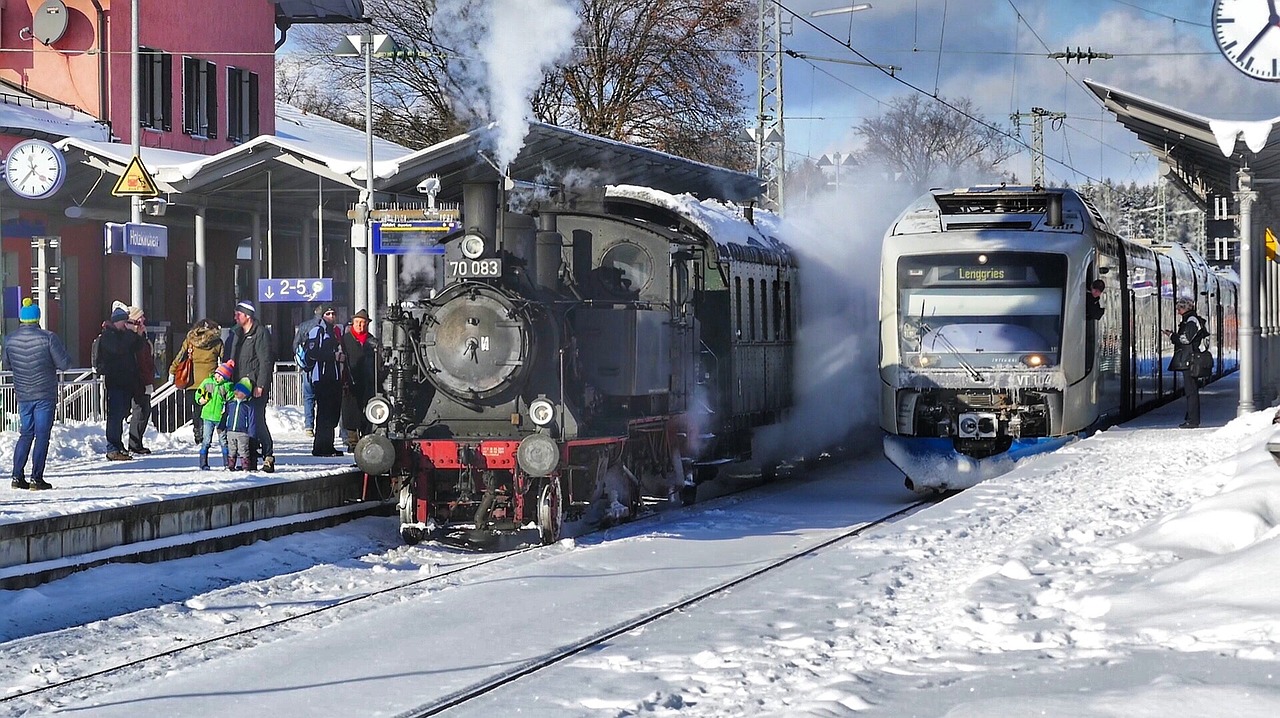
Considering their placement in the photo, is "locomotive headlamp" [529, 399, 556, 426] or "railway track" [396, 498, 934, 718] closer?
"railway track" [396, 498, 934, 718]

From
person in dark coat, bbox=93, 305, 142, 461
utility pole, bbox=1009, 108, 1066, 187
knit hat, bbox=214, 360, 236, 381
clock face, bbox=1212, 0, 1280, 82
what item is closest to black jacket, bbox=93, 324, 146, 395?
person in dark coat, bbox=93, 305, 142, 461

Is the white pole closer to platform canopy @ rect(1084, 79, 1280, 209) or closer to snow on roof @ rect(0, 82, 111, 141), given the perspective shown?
snow on roof @ rect(0, 82, 111, 141)

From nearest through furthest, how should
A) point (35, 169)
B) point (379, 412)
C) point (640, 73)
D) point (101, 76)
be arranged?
1. point (379, 412)
2. point (35, 169)
3. point (101, 76)
4. point (640, 73)

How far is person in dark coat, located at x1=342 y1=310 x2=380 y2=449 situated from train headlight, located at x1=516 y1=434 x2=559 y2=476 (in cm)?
478

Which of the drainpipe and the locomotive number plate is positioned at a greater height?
the drainpipe

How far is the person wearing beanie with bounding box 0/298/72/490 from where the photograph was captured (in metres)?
13.7

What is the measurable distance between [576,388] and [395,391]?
5.36ft

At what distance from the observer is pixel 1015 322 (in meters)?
16.2

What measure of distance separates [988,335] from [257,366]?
7.36 meters

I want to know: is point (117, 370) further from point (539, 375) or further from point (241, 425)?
point (539, 375)

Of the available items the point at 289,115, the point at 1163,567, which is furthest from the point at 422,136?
the point at 1163,567

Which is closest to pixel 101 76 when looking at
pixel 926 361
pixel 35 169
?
pixel 35 169

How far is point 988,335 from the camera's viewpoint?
16.2m

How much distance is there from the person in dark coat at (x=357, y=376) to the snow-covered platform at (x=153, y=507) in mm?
579
